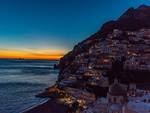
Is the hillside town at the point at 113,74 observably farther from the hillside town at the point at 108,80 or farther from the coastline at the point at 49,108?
the coastline at the point at 49,108

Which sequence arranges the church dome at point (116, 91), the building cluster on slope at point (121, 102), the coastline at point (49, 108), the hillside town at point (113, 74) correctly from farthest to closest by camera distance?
the coastline at point (49, 108) < the hillside town at point (113, 74) < the church dome at point (116, 91) < the building cluster on slope at point (121, 102)

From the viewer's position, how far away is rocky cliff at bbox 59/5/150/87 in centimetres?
9431

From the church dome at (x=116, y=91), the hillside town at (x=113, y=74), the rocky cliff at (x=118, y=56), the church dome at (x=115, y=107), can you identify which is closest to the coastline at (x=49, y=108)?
the hillside town at (x=113, y=74)

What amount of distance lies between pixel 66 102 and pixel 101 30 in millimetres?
97409

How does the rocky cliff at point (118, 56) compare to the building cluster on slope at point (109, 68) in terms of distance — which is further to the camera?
the rocky cliff at point (118, 56)

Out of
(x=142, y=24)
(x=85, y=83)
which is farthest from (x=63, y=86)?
(x=142, y=24)

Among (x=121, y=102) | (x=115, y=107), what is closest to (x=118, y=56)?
(x=121, y=102)

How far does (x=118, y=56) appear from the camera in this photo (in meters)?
113

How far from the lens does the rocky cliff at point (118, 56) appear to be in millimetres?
94312

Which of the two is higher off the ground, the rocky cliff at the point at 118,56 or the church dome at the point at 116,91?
the rocky cliff at the point at 118,56

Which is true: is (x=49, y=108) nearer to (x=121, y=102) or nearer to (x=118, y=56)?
(x=121, y=102)

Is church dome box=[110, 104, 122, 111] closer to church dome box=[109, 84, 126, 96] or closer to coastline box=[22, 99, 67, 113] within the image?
church dome box=[109, 84, 126, 96]

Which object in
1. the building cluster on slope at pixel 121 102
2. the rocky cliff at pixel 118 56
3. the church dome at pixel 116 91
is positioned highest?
the rocky cliff at pixel 118 56

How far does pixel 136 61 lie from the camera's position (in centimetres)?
10469
